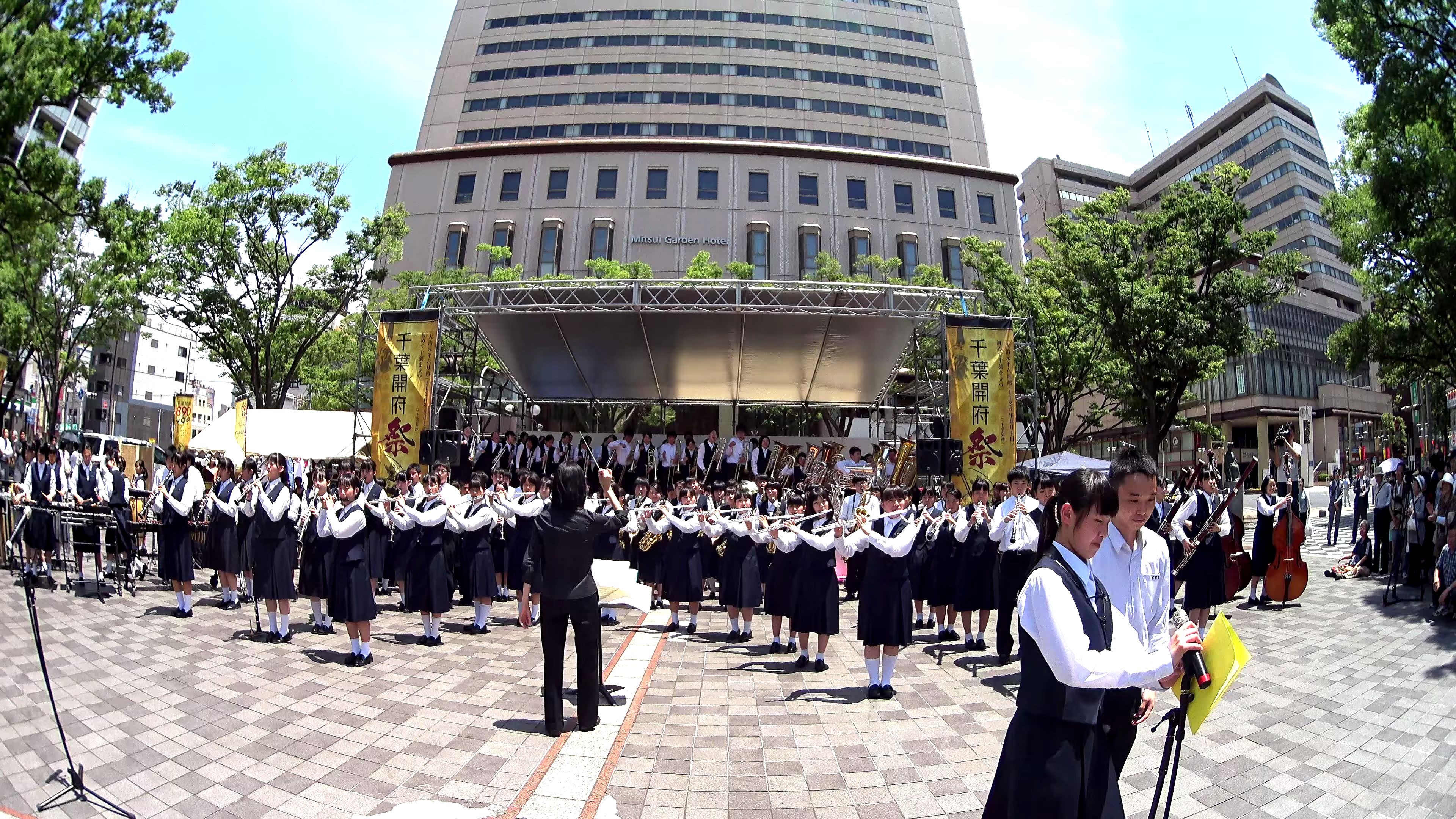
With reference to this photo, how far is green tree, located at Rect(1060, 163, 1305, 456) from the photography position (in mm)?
19047

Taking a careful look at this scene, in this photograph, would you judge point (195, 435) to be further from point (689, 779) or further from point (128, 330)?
point (689, 779)

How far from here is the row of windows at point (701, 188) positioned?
42.1 metres

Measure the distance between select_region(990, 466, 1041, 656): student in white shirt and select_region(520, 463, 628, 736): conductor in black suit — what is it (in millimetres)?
4316

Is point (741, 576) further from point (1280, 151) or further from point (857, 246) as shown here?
point (1280, 151)

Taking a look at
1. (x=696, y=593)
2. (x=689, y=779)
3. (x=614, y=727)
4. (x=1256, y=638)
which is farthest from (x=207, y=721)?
(x=1256, y=638)

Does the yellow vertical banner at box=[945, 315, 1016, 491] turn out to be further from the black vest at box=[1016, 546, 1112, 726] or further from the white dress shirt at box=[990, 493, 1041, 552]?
the black vest at box=[1016, 546, 1112, 726]

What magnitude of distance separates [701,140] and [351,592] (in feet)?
130

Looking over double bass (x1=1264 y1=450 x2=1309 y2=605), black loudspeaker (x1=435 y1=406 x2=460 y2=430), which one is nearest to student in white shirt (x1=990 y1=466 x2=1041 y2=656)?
double bass (x1=1264 y1=450 x2=1309 y2=605)

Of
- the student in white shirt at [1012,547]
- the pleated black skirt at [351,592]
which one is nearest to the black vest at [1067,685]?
the student in white shirt at [1012,547]

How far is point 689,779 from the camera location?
473 centimetres

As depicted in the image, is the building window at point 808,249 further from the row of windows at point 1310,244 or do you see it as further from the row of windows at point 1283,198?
the row of windows at point 1310,244

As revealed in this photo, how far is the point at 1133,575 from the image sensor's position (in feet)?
9.87

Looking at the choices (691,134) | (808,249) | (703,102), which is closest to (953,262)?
(808,249)

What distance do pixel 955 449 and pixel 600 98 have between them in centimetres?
4060
